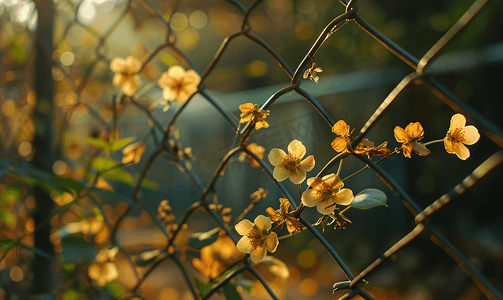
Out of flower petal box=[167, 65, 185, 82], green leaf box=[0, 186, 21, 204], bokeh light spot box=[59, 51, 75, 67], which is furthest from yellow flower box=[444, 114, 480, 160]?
bokeh light spot box=[59, 51, 75, 67]

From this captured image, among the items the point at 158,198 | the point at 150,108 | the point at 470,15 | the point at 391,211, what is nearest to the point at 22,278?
the point at 150,108

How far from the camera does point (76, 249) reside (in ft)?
1.90

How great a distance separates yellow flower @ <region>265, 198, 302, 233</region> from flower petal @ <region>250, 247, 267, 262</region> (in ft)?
0.14

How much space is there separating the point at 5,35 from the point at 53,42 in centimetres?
57

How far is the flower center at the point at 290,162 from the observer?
0.35 meters

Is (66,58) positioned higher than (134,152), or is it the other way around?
(66,58)

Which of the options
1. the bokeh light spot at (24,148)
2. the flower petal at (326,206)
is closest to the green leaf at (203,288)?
the flower petal at (326,206)

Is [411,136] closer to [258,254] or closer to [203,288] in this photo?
[258,254]

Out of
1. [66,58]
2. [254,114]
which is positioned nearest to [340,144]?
[254,114]

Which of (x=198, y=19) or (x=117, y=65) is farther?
(x=198, y=19)

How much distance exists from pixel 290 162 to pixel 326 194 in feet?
0.19

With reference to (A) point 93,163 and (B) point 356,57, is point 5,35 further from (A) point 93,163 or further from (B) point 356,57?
(B) point 356,57

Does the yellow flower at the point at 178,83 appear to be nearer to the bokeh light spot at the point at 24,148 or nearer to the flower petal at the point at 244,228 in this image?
the flower petal at the point at 244,228

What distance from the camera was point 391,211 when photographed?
1831mm
